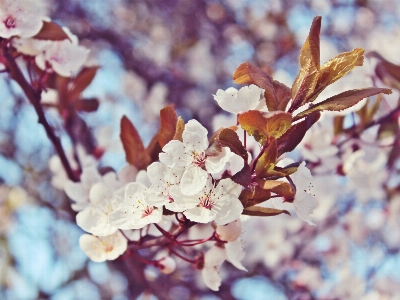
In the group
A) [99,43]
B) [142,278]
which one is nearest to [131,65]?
[99,43]

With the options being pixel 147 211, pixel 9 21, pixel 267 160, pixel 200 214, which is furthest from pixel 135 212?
pixel 9 21

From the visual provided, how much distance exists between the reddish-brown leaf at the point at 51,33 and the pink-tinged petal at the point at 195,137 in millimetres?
449

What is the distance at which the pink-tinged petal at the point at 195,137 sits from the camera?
0.77m

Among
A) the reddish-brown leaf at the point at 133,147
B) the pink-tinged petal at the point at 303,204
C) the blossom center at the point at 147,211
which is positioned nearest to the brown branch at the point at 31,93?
the reddish-brown leaf at the point at 133,147

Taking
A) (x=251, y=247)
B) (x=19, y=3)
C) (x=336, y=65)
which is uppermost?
(x=336, y=65)

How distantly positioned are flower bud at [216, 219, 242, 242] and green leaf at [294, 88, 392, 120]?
9.3 inches

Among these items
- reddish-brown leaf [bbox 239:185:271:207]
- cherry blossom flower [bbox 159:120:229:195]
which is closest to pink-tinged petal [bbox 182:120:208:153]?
cherry blossom flower [bbox 159:120:229:195]

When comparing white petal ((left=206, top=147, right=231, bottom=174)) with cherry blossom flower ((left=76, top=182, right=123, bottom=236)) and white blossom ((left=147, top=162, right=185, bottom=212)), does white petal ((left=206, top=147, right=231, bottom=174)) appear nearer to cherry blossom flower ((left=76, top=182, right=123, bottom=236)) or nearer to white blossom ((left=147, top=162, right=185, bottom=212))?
white blossom ((left=147, top=162, right=185, bottom=212))

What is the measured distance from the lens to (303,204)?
826 mm

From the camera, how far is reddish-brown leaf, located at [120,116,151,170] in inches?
40.8

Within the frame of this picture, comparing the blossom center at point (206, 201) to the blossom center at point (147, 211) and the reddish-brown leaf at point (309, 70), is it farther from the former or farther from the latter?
the reddish-brown leaf at point (309, 70)

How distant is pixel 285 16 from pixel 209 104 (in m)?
1.09

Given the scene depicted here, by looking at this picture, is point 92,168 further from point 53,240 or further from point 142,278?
point 53,240

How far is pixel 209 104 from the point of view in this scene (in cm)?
306
